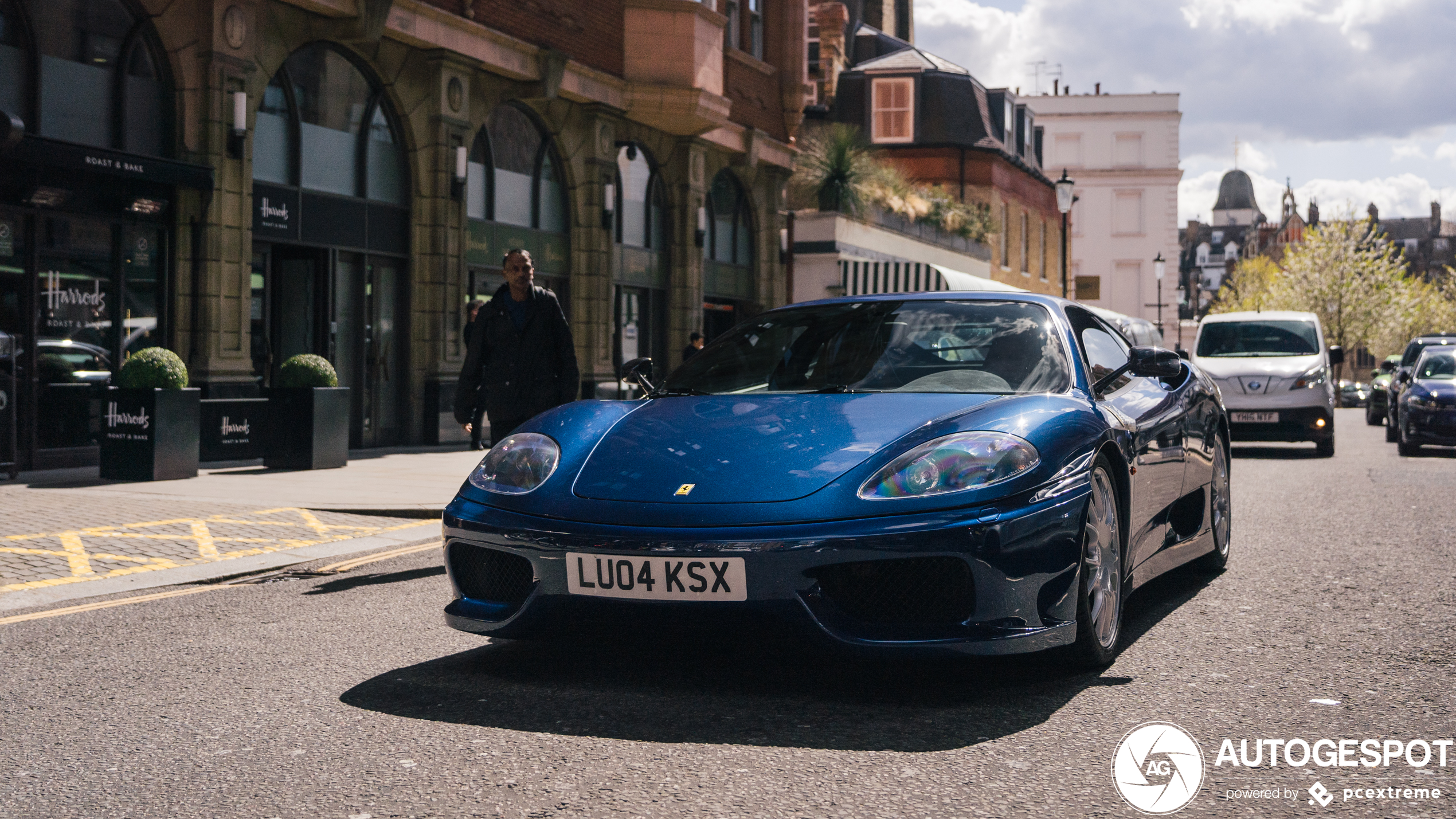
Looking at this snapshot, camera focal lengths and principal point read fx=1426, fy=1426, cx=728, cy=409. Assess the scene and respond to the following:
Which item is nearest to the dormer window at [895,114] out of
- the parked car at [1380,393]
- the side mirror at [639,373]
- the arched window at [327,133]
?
the parked car at [1380,393]

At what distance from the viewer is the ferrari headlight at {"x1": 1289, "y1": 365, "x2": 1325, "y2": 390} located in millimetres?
16859

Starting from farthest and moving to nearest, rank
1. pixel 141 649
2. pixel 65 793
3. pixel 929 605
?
pixel 141 649 → pixel 929 605 → pixel 65 793

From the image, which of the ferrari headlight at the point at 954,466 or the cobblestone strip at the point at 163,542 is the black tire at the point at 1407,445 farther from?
the ferrari headlight at the point at 954,466

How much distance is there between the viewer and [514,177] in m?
19.3

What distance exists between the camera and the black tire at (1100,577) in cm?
439

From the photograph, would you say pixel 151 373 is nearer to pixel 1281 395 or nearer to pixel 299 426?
pixel 299 426

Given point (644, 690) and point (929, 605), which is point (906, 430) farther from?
point (644, 690)

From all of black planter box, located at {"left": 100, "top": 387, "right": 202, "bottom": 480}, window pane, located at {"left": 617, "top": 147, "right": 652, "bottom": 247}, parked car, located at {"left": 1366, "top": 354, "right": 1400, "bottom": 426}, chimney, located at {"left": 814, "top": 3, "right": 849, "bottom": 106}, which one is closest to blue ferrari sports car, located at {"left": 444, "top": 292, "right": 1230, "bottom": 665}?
black planter box, located at {"left": 100, "top": 387, "right": 202, "bottom": 480}

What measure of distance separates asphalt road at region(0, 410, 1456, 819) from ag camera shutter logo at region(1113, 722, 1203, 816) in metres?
0.04

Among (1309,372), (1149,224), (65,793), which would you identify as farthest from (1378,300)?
(65,793)

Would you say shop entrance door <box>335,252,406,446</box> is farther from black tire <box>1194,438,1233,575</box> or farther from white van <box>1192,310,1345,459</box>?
black tire <box>1194,438,1233,575</box>

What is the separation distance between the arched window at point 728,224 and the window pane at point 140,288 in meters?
12.0

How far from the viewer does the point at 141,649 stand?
5.13 metres

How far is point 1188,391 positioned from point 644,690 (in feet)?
10.6
